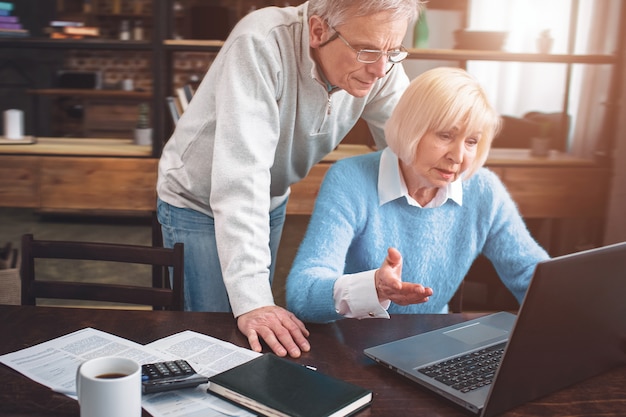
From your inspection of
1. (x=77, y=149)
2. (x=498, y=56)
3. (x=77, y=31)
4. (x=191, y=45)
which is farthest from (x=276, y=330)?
(x=77, y=31)

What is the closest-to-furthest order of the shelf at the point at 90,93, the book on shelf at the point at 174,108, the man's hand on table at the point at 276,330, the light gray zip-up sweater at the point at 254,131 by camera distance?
the man's hand on table at the point at 276,330, the light gray zip-up sweater at the point at 254,131, the book on shelf at the point at 174,108, the shelf at the point at 90,93

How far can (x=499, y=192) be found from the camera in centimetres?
169

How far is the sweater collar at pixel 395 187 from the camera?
1583 millimetres

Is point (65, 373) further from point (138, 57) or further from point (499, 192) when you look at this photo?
point (138, 57)

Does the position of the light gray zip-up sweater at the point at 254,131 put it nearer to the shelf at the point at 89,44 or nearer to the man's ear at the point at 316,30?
the man's ear at the point at 316,30

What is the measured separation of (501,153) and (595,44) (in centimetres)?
87

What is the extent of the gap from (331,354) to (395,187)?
515 mm

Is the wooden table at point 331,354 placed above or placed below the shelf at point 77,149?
below

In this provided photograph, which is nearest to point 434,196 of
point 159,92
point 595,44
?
point 159,92

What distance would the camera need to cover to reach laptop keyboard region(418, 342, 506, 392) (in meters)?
1.07

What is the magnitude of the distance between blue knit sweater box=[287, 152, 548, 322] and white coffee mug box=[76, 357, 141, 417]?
656 millimetres

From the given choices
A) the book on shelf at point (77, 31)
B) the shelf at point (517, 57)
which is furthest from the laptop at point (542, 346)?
the book on shelf at point (77, 31)

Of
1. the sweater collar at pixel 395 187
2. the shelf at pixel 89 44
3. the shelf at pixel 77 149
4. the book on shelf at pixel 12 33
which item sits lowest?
the shelf at pixel 77 149

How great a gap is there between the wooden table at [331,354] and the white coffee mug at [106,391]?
0.51 feet
